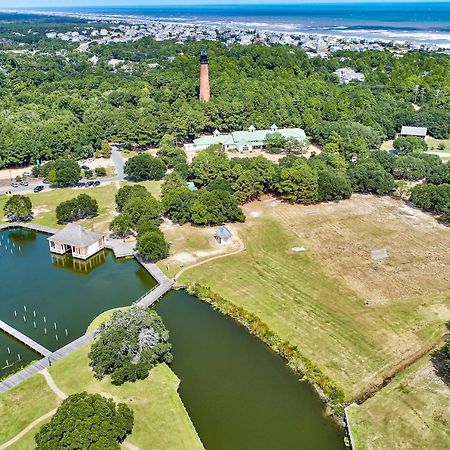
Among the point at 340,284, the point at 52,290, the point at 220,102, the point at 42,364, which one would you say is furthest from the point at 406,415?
the point at 220,102

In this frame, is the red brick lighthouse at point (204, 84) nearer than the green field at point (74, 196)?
No

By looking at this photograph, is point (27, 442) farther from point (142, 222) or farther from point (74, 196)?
point (74, 196)

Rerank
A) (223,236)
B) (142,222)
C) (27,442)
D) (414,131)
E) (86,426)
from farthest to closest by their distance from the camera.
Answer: (414,131) → (142,222) → (223,236) → (27,442) → (86,426)

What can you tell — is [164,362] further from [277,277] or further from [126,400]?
[277,277]

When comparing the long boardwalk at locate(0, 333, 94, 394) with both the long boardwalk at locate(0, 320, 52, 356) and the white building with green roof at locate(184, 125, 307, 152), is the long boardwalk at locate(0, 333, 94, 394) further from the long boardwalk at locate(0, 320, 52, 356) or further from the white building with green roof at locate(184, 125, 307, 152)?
the white building with green roof at locate(184, 125, 307, 152)

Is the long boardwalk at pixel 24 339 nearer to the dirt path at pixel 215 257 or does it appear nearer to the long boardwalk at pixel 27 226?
the dirt path at pixel 215 257

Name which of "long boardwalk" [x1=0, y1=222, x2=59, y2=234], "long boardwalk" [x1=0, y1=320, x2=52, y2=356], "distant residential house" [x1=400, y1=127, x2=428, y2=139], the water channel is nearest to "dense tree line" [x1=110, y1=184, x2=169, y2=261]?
the water channel

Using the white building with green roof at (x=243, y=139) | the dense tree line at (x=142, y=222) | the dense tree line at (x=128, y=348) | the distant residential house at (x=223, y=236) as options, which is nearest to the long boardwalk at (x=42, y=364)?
the dense tree line at (x=128, y=348)
